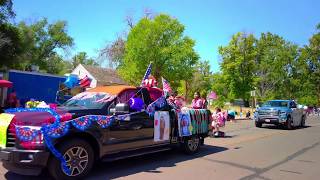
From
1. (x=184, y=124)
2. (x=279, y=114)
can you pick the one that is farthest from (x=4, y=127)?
(x=279, y=114)

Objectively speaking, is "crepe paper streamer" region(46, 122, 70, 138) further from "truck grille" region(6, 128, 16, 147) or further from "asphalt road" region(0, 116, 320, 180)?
"asphalt road" region(0, 116, 320, 180)

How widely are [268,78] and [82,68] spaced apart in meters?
30.1

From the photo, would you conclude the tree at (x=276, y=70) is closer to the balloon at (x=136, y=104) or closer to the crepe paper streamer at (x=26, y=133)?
the balloon at (x=136, y=104)

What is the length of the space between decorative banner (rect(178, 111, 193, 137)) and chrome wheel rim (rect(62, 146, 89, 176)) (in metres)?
3.47

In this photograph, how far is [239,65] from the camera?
46.3 meters

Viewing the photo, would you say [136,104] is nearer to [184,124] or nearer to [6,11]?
[184,124]

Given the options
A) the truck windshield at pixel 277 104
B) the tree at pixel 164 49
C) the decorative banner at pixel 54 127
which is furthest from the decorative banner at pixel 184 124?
the tree at pixel 164 49

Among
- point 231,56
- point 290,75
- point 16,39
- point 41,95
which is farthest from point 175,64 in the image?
point 290,75

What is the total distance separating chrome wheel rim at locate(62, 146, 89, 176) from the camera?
22.1ft

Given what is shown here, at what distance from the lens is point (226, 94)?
49.4 metres

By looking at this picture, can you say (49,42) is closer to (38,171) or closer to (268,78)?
(268,78)

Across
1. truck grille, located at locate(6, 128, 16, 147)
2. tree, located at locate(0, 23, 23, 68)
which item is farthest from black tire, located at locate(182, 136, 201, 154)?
tree, located at locate(0, 23, 23, 68)

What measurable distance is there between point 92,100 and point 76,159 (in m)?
1.68

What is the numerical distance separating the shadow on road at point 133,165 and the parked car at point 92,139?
1.13 feet
